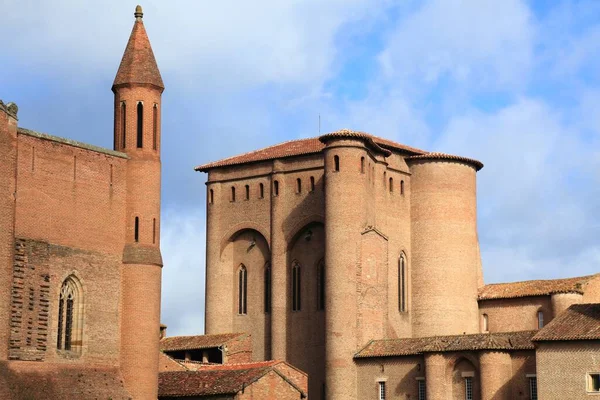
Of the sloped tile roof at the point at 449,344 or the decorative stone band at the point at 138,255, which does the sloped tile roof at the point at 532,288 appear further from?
the decorative stone band at the point at 138,255

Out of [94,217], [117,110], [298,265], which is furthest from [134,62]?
[298,265]

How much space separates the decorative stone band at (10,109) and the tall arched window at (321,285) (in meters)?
20.4

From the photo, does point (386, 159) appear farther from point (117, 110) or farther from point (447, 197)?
point (117, 110)

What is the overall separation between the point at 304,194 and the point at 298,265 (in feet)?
9.98

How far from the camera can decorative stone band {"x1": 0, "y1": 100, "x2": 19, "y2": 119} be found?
3522 cm

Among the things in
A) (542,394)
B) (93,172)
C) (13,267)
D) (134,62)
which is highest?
(134,62)

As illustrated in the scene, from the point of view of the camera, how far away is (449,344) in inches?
1850

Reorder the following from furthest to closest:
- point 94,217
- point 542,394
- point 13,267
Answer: point 542,394 < point 94,217 < point 13,267

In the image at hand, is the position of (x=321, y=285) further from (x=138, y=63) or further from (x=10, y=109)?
(x=10, y=109)

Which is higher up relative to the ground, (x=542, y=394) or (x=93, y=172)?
(x=93, y=172)


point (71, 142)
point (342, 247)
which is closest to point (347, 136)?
point (342, 247)

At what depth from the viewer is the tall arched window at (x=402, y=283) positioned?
178ft

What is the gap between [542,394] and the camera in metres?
43.3

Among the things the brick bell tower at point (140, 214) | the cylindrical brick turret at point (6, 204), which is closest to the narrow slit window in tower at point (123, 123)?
the brick bell tower at point (140, 214)
